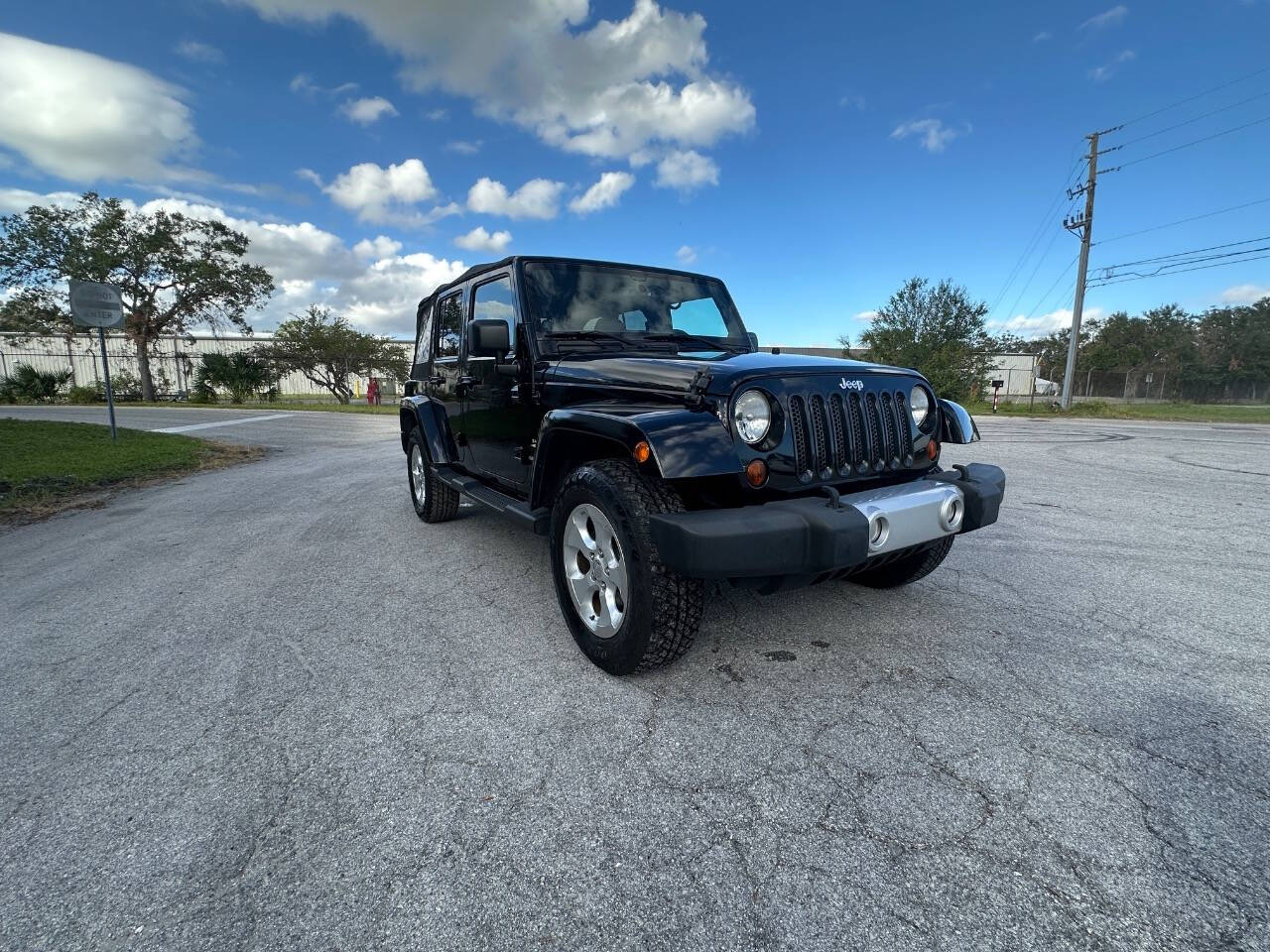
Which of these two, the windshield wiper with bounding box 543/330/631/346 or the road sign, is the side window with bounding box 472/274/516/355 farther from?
the road sign

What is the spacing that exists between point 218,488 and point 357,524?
3.05 meters

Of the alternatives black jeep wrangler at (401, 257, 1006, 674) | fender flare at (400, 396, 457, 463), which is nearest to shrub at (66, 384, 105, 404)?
→ fender flare at (400, 396, 457, 463)

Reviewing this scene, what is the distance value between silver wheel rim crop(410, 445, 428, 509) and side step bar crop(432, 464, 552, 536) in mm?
398

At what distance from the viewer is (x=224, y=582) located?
3754mm

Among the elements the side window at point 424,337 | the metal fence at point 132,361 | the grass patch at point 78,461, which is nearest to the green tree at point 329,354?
the metal fence at point 132,361

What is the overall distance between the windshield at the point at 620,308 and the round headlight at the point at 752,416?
1230 millimetres

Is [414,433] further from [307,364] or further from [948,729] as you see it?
[307,364]

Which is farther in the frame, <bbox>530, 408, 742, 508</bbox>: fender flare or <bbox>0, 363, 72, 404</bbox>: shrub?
<bbox>0, 363, 72, 404</bbox>: shrub

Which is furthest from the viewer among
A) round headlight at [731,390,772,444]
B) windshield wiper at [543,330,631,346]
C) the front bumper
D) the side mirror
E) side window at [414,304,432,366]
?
side window at [414,304,432,366]

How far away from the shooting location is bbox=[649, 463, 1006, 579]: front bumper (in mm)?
1999

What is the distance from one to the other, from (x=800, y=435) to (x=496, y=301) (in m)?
2.32

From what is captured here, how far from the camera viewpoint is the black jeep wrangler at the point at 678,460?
2.14m

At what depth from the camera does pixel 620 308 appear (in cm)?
369

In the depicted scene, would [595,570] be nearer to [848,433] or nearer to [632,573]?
[632,573]
